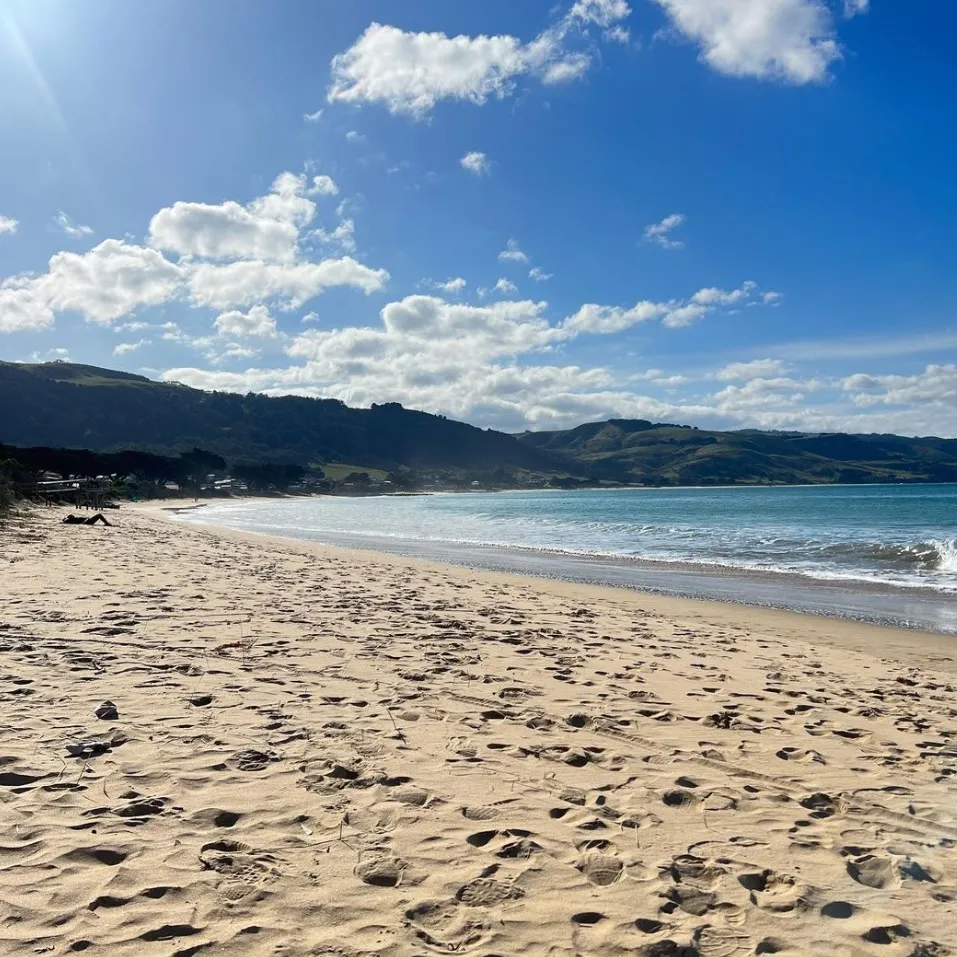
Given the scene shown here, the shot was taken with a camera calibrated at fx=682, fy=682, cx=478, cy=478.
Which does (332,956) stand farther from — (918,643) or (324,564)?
(324,564)

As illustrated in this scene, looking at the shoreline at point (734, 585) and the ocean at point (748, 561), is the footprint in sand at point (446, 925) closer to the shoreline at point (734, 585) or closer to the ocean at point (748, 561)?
the shoreline at point (734, 585)

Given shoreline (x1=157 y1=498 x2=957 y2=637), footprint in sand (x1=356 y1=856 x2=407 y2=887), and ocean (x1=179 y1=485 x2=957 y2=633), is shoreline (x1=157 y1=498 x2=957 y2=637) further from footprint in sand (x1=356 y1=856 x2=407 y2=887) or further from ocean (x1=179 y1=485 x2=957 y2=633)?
footprint in sand (x1=356 y1=856 x2=407 y2=887)

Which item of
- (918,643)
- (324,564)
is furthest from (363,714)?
(324,564)

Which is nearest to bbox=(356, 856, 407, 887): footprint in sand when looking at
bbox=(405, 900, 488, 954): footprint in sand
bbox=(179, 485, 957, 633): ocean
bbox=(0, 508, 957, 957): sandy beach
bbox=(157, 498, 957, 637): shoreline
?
bbox=(0, 508, 957, 957): sandy beach

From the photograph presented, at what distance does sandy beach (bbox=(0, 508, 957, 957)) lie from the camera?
9.73ft

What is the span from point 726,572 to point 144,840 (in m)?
18.6

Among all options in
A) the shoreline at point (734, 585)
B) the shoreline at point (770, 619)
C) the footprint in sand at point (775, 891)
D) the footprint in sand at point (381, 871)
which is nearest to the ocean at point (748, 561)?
the shoreline at point (734, 585)

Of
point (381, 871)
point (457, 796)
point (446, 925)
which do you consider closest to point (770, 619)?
point (457, 796)

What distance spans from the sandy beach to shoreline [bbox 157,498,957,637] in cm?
456

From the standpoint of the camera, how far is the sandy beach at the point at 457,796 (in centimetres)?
297

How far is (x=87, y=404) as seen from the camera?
188875mm

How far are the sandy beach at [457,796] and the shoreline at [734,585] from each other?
14.9 ft

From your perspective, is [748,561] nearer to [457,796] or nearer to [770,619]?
[770,619]

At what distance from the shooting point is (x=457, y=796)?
423 cm
